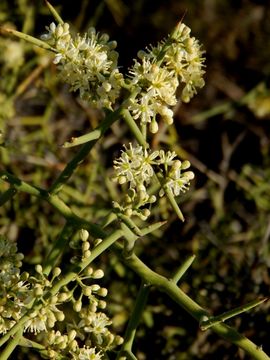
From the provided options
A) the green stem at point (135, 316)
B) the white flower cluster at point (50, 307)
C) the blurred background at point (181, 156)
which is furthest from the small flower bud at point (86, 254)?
the blurred background at point (181, 156)

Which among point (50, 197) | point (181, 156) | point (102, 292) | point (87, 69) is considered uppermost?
point (181, 156)

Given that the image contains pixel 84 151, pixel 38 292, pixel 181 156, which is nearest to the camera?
pixel 38 292

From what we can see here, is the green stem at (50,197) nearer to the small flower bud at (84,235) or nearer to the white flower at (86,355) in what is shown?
the small flower bud at (84,235)

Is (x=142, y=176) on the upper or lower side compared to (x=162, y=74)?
lower

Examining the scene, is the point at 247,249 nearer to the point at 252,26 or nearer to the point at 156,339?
the point at 156,339

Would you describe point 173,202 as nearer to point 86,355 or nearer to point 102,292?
point 102,292

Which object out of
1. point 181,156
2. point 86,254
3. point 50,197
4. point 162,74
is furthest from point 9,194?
point 181,156
